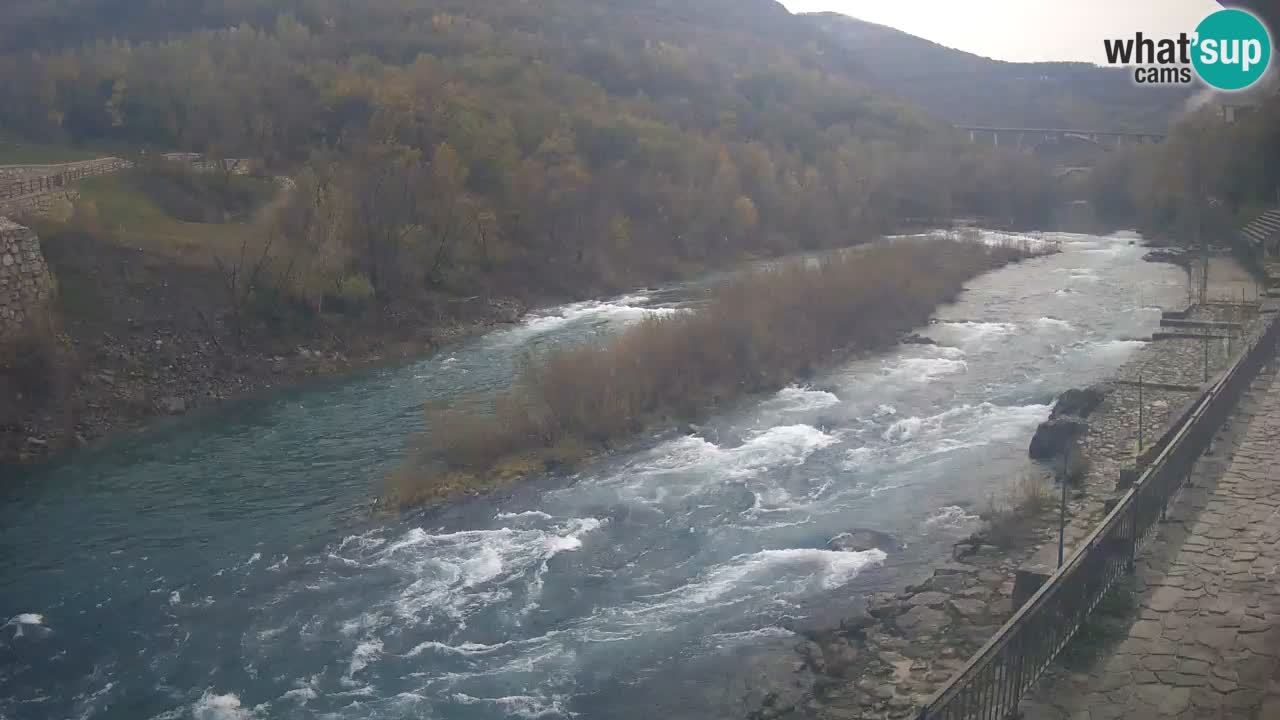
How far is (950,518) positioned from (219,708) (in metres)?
10.8

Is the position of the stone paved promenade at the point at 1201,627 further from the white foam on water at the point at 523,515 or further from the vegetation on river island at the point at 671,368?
the vegetation on river island at the point at 671,368

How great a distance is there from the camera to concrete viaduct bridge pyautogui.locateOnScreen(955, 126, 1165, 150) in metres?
71.7

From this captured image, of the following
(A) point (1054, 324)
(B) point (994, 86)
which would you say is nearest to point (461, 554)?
(A) point (1054, 324)

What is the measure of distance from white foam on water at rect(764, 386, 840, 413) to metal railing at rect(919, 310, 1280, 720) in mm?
11212

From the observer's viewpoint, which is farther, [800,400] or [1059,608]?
[800,400]

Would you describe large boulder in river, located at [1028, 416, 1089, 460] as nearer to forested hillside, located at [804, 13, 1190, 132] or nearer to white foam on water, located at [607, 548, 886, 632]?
white foam on water, located at [607, 548, 886, 632]

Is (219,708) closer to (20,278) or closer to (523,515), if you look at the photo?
(523,515)

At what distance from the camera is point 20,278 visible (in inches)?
1025

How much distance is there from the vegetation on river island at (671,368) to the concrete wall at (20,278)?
11.6 meters

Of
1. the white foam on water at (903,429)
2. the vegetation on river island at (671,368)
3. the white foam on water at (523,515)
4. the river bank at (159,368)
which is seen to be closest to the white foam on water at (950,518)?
the white foam on water at (903,429)

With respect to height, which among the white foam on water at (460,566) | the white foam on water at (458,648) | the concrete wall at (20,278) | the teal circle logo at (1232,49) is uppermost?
the teal circle logo at (1232,49)

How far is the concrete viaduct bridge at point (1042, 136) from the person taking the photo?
235 feet

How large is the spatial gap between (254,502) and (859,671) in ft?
39.1

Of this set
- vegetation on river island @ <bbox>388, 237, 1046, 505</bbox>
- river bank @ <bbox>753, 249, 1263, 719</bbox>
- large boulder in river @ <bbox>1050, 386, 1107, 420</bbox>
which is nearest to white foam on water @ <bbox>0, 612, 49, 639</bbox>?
vegetation on river island @ <bbox>388, 237, 1046, 505</bbox>
